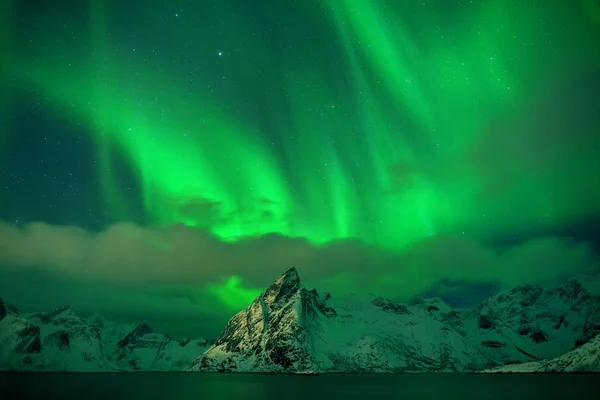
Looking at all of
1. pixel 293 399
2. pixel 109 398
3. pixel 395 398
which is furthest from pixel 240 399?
pixel 395 398

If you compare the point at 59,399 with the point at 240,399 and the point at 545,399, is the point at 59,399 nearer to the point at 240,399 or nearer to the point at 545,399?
the point at 240,399

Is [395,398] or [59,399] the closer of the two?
[59,399]

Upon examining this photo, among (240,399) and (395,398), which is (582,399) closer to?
(395,398)

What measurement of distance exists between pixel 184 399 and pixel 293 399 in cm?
3377

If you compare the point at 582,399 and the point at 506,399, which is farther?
the point at 506,399

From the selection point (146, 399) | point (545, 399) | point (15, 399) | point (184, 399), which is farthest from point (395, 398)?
point (15, 399)

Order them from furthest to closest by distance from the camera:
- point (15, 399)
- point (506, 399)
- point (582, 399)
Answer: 1. point (506, 399)
2. point (582, 399)
3. point (15, 399)

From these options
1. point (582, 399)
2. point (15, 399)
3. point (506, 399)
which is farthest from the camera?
point (506, 399)

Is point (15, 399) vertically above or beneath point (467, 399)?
above

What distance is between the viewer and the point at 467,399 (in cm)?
15162

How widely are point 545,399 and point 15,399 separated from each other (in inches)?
5798

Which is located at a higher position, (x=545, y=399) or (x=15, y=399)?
(x=15, y=399)

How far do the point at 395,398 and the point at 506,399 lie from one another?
33628 millimetres

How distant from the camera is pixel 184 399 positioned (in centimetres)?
14562
